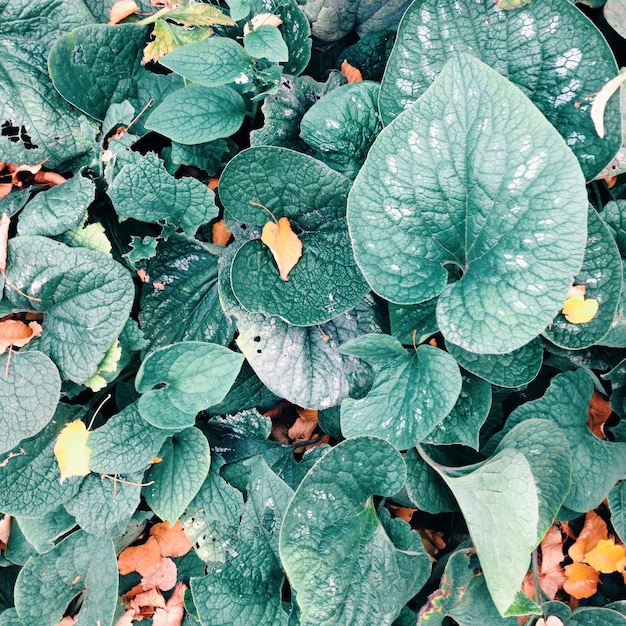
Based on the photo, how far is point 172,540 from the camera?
139 cm

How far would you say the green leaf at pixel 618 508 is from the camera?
1.23 metres

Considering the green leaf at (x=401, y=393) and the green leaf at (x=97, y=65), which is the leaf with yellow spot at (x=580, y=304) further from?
the green leaf at (x=97, y=65)

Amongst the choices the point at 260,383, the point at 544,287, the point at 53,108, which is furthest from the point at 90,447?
the point at 544,287

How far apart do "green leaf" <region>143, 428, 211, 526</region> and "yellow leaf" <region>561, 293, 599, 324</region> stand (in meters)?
0.75

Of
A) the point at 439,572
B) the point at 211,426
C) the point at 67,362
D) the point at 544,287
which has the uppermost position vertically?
the point at 544,287

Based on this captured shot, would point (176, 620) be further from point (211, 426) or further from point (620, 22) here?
point (620, 22)

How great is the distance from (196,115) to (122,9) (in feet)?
1.06

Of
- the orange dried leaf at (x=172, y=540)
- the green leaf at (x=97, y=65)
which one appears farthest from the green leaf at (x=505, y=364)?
the green leaf at (x=97, y=65)

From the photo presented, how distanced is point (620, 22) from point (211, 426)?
3.83ft

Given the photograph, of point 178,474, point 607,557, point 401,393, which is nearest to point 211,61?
point 401,393

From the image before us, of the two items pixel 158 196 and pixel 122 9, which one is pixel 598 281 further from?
pixel 122 9

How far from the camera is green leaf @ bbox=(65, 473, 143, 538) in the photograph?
4.00ft

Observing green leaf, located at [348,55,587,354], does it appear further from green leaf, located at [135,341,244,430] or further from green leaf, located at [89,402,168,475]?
green leaf, located at [89,402,168,475]

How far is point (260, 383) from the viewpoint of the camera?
52.4 inches
